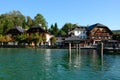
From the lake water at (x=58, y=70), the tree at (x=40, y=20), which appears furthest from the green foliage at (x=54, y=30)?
the lake water at (x=58, y=70)

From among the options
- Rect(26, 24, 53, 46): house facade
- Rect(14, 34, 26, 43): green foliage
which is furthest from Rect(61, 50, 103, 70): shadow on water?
Rect(26, 24, 53, 46): house facade

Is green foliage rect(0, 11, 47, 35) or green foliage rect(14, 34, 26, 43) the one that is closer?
green foliage rect(14, 34, 26, 43)

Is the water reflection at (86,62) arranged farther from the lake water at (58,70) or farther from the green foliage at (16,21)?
the green foliage at (16,21)

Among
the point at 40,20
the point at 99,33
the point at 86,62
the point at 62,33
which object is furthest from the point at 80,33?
the point at 86,62

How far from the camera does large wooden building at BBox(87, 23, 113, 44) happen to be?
11944cm

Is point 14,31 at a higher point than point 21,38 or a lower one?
higher

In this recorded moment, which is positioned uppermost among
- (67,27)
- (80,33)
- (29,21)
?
(29,21)

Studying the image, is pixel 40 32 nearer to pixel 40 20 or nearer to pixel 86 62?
pixel 40 20

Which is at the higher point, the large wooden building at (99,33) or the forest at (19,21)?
the forest at (19,21)

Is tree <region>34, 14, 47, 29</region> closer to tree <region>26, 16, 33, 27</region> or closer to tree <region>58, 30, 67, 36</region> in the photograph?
tree <region>26, 16, 33, 27</region>

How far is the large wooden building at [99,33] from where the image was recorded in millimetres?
119438

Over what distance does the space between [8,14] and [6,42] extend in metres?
25.8

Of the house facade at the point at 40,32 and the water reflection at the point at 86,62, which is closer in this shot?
the water reflection at the point at 86,62

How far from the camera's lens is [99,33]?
11962cm
